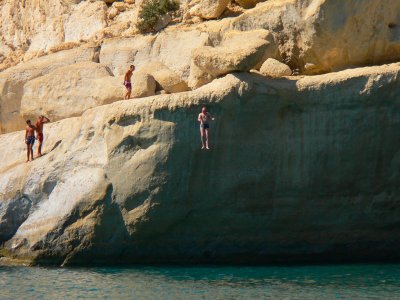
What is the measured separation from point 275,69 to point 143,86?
3.70 meters

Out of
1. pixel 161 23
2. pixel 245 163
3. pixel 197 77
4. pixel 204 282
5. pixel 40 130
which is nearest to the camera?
pixel 204 282

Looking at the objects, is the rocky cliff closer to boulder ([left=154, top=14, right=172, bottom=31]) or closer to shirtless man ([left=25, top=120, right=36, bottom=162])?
shirtless man ([left=25, top=120, right=36, bottom=162])

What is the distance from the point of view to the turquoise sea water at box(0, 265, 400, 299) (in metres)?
19.8

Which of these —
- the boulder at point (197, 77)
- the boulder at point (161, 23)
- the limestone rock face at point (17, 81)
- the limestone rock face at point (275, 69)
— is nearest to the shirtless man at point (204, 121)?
the boulder at point (197, 77)

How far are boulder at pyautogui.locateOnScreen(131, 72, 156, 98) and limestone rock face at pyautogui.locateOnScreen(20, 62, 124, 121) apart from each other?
1036 mm

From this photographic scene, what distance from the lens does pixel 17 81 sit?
29531mm

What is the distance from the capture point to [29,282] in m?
21.8

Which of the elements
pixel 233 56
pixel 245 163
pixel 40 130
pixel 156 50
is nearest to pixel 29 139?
pixel 40 130

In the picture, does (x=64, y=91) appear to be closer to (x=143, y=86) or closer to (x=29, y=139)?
(x=29, y=139)

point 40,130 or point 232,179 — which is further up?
point 40,130

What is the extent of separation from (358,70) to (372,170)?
98.6 inches

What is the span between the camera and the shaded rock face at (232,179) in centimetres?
2350

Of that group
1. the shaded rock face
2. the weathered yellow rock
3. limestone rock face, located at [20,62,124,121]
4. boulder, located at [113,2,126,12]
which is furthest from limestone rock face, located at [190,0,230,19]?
the shaded rock face

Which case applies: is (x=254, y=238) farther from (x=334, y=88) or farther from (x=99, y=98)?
(x=99, y=98)
